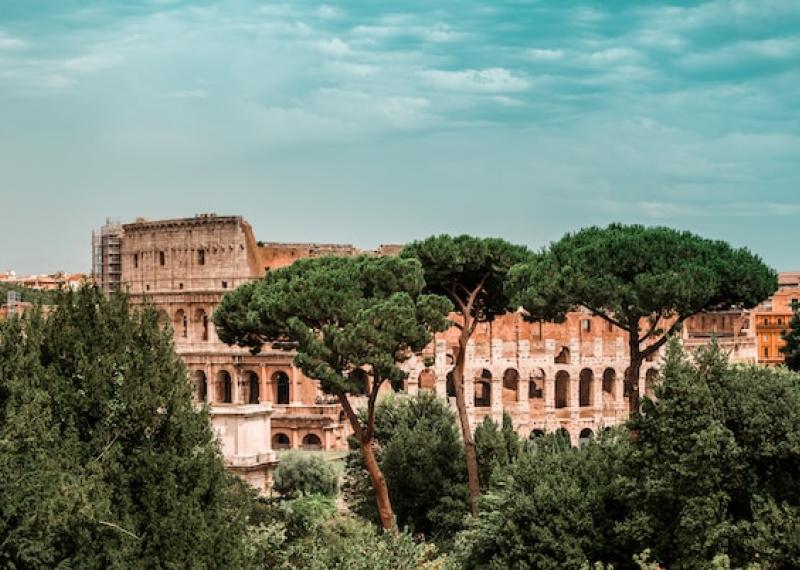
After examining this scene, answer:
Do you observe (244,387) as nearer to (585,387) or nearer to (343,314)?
(585,387)

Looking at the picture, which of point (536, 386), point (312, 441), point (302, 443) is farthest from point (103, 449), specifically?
point (536, 386)

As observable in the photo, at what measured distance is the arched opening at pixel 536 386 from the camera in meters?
Result: 47.1

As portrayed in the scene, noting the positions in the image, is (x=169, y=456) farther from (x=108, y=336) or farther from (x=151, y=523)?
(x=108, y=336)

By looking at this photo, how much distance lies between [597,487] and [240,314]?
6.74m

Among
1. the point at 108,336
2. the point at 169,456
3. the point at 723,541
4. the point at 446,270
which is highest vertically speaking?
the point at 446,270

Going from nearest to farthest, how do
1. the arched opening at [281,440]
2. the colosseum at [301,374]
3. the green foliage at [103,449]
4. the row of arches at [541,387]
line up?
1. the green foliage at [103,449]
2. the arched opening at [281,440]
3. the colosseum at [301,374]
4. the row of arches at [541,387]

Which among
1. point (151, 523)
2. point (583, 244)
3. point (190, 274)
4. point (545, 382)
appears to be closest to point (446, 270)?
point (583, 244)

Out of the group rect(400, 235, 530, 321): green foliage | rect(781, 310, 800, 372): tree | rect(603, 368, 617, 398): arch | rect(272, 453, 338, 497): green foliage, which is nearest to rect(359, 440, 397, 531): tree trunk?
rect(400, 235, 530, 321): green foliage

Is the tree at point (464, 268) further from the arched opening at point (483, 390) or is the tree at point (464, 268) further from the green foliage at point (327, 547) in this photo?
the arched opening at point (483, 390)

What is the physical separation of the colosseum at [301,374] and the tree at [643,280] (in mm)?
19819

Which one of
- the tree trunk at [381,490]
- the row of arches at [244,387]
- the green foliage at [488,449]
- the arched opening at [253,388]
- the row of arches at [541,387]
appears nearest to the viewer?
the tree trunk at [381,490]

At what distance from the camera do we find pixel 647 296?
1658cm

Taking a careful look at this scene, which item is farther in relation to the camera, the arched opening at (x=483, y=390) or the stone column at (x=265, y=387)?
the stone column at (x=265, y=387)

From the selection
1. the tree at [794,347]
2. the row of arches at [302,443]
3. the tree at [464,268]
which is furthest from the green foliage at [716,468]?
the row of arches at [302,443]
